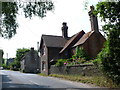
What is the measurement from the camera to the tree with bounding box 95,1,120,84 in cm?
914

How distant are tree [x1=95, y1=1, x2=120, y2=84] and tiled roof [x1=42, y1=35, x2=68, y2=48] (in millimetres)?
20448

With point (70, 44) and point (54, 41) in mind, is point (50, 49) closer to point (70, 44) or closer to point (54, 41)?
point (54, 41)

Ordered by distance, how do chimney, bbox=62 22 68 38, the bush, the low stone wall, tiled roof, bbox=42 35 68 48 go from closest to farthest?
1. the bush
2. the low stone wall
3. tiled roof, bbox=42 35 68 48
4. chimney, bbox=62 22 68 38

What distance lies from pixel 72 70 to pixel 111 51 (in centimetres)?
932

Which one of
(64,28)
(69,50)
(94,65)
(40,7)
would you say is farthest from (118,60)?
(64,28)

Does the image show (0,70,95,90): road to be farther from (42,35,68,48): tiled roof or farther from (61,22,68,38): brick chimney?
(61,22,68,38): brick chimney

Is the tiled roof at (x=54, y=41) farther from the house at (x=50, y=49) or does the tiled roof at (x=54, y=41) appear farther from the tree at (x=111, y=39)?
the tree at (x=111, y=39)

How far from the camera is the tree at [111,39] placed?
9.14 m

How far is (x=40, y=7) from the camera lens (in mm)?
10547

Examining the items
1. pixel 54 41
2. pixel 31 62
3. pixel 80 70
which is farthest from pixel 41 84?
pixel 31 62

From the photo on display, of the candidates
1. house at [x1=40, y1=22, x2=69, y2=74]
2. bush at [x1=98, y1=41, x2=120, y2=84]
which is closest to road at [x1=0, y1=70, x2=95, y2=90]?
bush at [x1=98, y1=41, x2=120, y2=84]

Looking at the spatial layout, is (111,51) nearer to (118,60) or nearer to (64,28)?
(118,60)

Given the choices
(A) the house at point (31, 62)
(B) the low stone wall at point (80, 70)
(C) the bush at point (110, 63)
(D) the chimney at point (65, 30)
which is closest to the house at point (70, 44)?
(D) the chimney at point (65, 30)

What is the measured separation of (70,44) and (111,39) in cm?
2044
